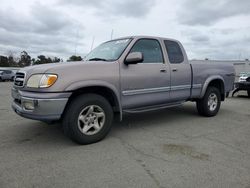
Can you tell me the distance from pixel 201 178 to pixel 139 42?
3081 mm

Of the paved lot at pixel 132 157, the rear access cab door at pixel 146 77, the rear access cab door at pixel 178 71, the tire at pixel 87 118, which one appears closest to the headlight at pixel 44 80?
the tire at pixel 87 118

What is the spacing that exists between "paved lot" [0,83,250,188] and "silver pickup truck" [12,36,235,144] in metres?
0.48

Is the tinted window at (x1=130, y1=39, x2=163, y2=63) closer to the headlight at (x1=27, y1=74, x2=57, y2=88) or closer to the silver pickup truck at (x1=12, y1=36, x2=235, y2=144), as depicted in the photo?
the silver pickup truck at (x1=12, y1=36, x2=235, y2=144)

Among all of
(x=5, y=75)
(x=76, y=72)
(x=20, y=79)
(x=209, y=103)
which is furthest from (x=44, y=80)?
(x=5, y=75)

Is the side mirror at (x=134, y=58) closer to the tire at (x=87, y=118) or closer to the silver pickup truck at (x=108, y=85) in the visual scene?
the silver pickup truck at (x=108, y=85)

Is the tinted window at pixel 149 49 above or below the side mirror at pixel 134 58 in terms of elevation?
above

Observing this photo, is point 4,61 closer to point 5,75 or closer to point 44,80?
point 5,75

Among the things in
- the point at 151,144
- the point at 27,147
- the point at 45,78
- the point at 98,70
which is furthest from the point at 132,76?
the point at 27,147

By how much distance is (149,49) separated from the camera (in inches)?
210

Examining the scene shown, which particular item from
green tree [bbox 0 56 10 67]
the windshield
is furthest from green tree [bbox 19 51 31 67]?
the windshield

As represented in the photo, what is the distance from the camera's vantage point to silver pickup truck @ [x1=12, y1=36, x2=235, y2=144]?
3.84m

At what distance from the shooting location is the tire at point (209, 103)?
6.52 meters

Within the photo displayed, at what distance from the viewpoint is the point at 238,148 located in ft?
13.6

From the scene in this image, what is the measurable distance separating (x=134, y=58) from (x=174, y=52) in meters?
1.71
